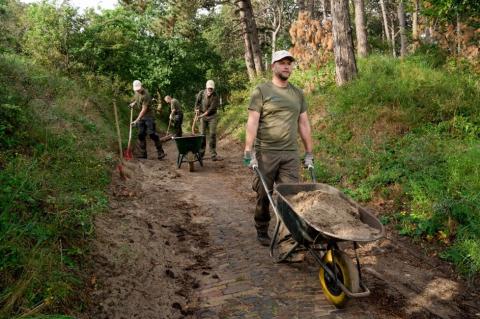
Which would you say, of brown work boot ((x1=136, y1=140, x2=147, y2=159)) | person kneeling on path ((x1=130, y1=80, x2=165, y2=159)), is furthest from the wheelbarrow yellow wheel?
brown work boot ((x1=136, y1=140, x2=147, y2=159))

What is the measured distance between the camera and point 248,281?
427 cm

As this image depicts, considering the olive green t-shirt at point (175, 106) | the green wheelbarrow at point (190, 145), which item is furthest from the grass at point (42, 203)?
the olive green t-shirt at point (175, 106)

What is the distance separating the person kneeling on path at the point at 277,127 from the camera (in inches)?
183

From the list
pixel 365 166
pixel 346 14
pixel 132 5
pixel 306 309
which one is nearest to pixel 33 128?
pixel 306 309

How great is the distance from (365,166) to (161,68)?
16.3 metres

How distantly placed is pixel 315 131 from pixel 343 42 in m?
2.53

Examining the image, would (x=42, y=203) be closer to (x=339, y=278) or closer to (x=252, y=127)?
(x=252, y=127)

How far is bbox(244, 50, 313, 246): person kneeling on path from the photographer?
4.65 meters

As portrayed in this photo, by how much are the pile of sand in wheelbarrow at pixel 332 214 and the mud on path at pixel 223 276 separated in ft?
2.54

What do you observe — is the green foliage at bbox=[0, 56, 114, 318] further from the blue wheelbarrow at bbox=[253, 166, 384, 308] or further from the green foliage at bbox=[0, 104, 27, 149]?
the blue wheelbarrow at bbox=[253, 166, 384, 308]

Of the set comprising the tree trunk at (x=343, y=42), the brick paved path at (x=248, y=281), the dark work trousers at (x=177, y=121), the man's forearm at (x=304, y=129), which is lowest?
the brick paved path at (x=248, y=281)

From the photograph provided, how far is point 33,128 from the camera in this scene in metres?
6.36

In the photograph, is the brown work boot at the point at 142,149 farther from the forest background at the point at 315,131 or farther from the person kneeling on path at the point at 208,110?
the person kneeling on path at the point at 208,110

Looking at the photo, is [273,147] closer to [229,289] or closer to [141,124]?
[229,289]
